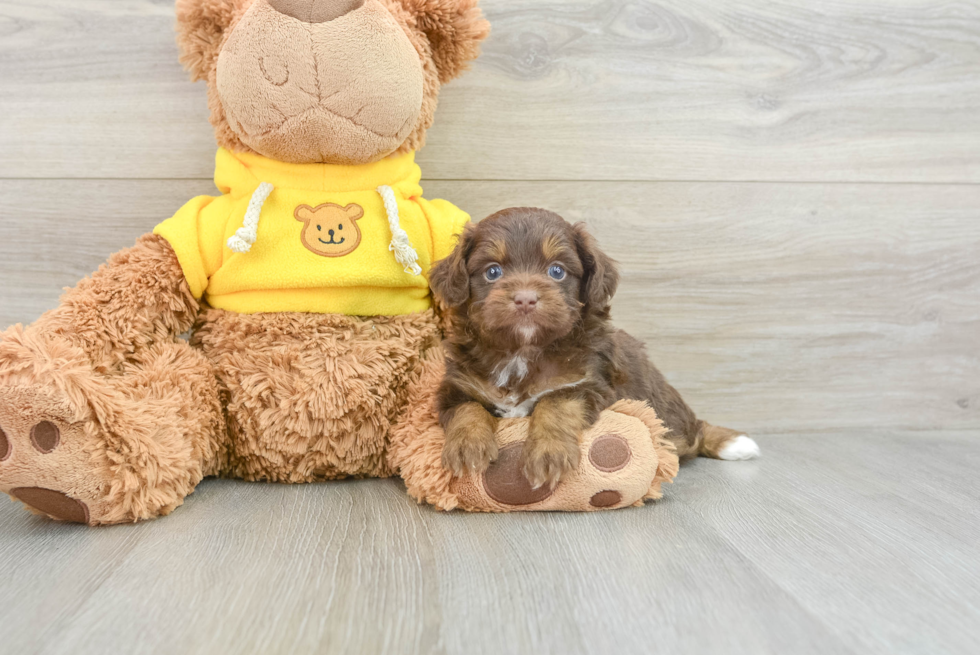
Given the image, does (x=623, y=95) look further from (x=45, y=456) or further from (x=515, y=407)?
(x=45, y=456)

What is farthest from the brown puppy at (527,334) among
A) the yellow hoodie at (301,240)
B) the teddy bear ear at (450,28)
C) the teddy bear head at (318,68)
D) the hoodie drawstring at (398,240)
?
the teddy bear ear at (450,28)

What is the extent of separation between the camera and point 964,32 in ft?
8.82

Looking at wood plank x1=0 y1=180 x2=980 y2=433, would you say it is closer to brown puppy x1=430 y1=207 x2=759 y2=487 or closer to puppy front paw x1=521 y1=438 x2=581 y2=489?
brown puppy x1=430 y1=207 x2=759 y2=487

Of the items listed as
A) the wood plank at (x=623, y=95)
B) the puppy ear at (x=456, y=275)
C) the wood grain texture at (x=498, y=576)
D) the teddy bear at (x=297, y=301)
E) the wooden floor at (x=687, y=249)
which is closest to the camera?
the wood grain texture at (x=498, y=576)

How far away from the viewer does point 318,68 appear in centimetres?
184

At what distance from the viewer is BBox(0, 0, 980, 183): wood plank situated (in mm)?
2379

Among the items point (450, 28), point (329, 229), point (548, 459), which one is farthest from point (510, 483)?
point (450, 28)

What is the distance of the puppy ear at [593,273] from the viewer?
Result: 1867 millimetres

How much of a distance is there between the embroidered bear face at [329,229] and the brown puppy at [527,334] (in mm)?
279

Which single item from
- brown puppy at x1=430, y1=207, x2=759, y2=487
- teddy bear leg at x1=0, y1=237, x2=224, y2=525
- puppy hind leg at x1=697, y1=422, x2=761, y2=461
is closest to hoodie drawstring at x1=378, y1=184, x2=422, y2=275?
brown puppy at x1=430, y1=207, x2=759, y2=487

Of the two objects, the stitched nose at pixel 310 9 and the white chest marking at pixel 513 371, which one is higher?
the stitched nose at pixel 310 9

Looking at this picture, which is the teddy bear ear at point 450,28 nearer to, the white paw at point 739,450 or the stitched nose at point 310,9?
the stitched nose at point 310,9

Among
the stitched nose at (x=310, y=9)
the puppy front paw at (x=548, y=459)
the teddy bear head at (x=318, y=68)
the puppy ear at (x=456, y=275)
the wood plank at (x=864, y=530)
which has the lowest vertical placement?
the wood plank at (x=864, y=530)

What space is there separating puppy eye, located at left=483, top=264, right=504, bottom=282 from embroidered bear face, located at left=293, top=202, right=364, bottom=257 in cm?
42
